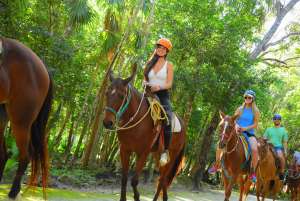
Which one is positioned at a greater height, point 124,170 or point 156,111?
point 156,111

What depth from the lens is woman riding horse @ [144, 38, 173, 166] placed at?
7516mm

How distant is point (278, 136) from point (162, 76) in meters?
7.13

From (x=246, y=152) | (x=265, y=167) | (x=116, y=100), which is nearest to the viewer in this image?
(x=116, y=100)

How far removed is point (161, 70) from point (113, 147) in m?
11.8

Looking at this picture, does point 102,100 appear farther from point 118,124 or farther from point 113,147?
point 118,124

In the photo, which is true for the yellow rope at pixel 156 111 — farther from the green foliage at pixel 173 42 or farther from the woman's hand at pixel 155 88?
the green foliage at pixel 173 42

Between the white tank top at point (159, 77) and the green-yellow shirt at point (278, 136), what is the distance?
6984 mm

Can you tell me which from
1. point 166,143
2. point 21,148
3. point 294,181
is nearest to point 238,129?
point 166,143

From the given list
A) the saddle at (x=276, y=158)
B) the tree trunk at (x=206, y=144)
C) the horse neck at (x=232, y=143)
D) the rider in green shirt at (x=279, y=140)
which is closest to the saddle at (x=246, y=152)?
the horse neck at (x=232, y=143)

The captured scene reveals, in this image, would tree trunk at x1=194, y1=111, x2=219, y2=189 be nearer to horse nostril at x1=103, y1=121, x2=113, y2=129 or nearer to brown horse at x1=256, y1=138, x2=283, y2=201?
brown horse at x1=256, y1=138, x2=283, y2=201

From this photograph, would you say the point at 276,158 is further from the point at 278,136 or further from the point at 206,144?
the point at 206,144

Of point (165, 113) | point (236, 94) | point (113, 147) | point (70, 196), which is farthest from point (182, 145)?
point (113, 147)

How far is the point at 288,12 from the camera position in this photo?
22.4 meters

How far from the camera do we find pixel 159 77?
7527mm
